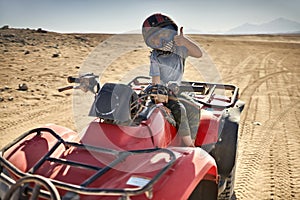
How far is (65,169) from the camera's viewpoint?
3068 mm

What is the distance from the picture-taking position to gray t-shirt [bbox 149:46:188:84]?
15.2ft

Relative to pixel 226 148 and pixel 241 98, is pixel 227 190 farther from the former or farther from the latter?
pixel 241 98

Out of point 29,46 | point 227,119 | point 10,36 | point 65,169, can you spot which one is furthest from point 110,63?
point 65,169

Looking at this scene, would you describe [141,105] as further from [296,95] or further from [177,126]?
[296,95]

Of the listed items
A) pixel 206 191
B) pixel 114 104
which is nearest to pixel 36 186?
pixel 114 104

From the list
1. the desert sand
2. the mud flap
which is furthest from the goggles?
the desert sand

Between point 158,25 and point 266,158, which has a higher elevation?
point 158,25

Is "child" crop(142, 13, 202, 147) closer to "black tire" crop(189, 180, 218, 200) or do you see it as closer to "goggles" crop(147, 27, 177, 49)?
"goggles" crop(147, 27, 177, 49)

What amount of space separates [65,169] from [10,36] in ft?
58.3

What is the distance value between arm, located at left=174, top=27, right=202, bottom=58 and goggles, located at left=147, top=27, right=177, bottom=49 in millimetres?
91

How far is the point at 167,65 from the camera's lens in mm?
4707

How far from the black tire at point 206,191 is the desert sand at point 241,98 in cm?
136

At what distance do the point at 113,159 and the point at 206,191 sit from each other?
0.99 meters

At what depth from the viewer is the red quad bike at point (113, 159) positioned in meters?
2.69
